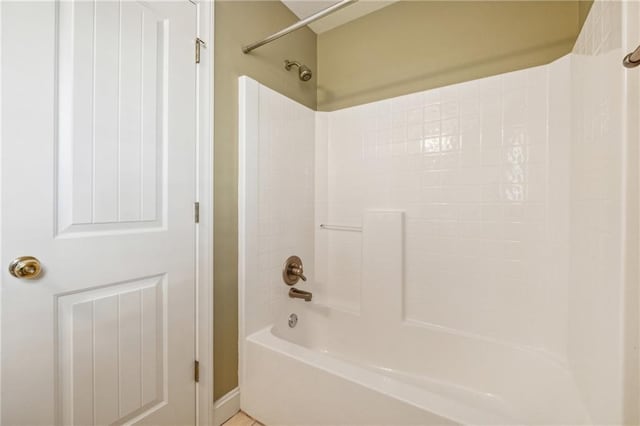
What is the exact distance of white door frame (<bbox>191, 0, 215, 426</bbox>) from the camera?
1291 millimetres

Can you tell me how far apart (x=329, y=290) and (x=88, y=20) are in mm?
1874

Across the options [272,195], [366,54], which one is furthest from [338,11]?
[272,195]

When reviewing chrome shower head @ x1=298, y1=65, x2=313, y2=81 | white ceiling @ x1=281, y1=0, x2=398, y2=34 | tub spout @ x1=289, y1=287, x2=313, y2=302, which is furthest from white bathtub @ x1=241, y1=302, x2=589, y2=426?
white ceiling @ x1=281, y1=0, x2=398, y2=34

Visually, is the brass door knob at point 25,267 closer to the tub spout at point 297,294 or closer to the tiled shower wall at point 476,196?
the tub spout at point 297,294

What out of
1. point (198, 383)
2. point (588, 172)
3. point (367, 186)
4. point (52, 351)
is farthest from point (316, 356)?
point (588, 172)

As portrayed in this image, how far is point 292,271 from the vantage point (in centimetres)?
177

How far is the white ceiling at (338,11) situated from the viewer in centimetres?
181

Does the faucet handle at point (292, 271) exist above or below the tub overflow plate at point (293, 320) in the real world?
above

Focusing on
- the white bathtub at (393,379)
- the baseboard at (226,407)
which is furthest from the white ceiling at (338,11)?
the baseboard at (226,407)

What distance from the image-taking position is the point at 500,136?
1484mm

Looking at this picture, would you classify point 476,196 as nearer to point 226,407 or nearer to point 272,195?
point 272,195

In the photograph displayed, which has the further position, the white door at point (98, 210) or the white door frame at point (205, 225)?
the white door frame at point (205, 225)

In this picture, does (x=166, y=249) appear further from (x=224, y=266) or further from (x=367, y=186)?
(x=367, y=186)

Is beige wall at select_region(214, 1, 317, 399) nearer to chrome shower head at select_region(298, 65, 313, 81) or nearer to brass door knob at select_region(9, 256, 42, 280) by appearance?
chrome shower head at select_region(298, 65, 313, 81)
